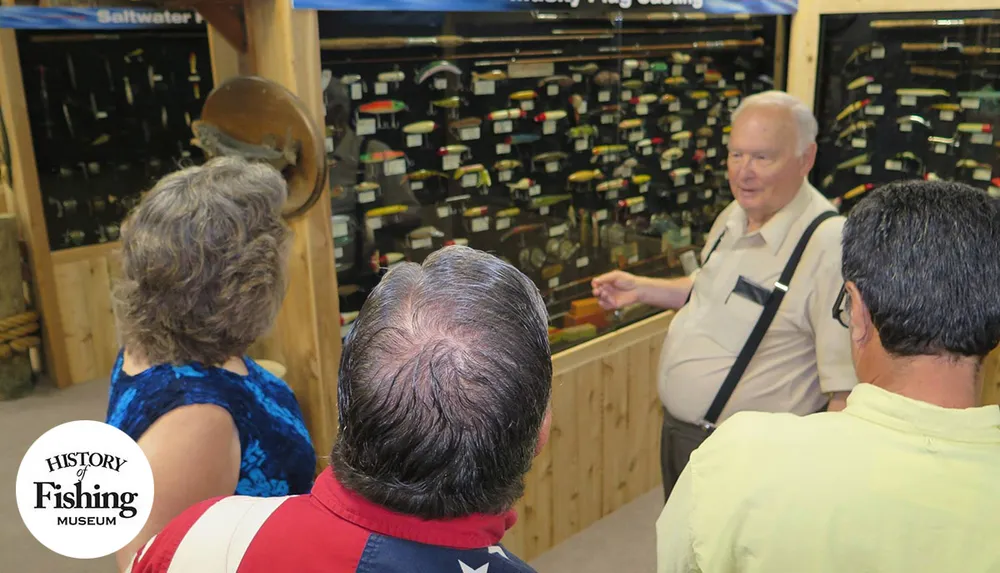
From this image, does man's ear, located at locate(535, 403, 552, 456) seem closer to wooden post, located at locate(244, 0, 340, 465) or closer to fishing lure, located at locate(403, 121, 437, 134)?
wooden post, located at locate(244, 0, 340, 465)

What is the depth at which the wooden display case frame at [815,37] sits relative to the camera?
12.0 feet

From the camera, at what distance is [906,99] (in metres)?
3.87

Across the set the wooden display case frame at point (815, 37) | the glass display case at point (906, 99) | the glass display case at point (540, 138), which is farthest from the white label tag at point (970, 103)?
the glass display case at point (540, 138)

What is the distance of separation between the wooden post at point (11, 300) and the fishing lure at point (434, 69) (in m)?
3.43

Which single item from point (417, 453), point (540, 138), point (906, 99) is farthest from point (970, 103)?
point (417, 453)

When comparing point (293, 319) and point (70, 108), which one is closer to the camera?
point (293, 319)

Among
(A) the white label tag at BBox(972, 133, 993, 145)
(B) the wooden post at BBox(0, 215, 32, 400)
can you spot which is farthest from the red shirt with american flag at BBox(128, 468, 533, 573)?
(B) the wooden post at BBox(0, 215, 32, 400)

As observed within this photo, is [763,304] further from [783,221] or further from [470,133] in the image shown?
[470,133]

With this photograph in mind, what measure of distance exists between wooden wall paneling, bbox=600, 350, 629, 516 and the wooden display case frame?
1800mm

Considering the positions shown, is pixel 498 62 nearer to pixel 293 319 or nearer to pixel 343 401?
pixel 293 319

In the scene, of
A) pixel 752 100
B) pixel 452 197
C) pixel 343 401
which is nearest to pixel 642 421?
pixel 452 197

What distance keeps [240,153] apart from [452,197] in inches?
37.5

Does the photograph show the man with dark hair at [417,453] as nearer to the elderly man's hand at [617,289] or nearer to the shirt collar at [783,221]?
the shirt collar at [783,221]

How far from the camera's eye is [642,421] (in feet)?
12.2
